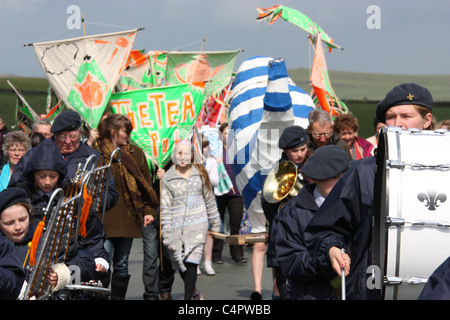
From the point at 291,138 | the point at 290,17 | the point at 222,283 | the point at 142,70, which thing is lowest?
the point at 222,283

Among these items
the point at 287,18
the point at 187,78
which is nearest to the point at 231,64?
the point at 187,78

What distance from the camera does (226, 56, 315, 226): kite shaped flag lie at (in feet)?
21.8

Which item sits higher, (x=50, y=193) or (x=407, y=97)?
(x=407, y=97)

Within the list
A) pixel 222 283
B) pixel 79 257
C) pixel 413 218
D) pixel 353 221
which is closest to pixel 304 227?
pixel 353 221

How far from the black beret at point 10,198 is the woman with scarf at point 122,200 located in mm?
2868

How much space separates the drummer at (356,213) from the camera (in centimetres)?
372

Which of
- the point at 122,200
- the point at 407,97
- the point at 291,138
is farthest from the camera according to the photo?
the point at 122,200

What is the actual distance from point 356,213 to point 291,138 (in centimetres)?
294

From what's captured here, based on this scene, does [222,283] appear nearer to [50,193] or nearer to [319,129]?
[319,129]

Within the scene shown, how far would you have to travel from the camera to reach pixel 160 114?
10.6 meters

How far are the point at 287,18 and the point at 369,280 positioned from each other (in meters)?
6.87

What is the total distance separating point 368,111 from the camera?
79.6 metres

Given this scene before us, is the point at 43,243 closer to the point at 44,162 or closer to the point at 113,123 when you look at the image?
the point at 44,162

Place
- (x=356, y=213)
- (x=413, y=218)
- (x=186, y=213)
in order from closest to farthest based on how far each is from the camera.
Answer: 1. (x=413, y=218)
2. (x=356, y=213)
3. (x=186, y=213)
